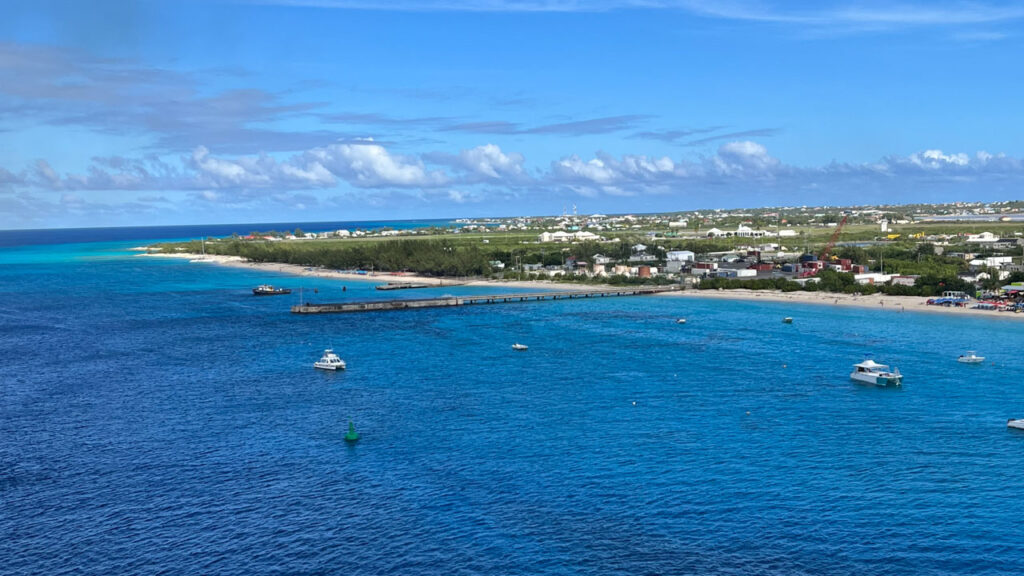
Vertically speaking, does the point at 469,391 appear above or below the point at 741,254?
below

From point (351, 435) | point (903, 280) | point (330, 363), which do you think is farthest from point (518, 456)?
point (903, 280)

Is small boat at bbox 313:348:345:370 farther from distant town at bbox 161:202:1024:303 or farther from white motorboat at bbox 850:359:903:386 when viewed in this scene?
distant town at bbox 161:202:1024:303

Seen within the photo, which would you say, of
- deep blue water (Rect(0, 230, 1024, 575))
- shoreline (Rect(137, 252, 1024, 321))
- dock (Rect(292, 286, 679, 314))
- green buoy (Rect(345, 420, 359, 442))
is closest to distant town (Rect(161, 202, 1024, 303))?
shoreline (Rect(137, 252, 1024, 321))

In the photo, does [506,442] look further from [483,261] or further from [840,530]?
[483,261]

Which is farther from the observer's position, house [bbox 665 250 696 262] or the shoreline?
house [bbox 665 250 696 262]

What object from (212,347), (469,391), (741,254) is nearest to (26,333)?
(212,347)
